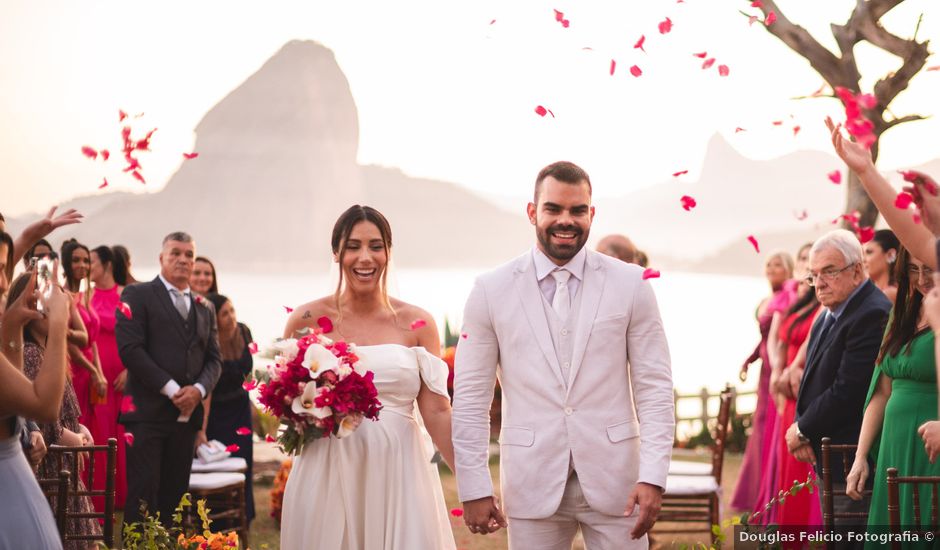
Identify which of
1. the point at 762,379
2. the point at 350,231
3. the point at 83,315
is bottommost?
the point at 762,379

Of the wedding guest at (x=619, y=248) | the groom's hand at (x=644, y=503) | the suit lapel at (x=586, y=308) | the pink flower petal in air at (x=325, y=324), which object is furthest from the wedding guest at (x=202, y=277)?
the groom's hand at (x=644, y=503)

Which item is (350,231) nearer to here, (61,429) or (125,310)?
(61,429)

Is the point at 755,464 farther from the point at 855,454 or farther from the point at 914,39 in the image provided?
the point at 855,454

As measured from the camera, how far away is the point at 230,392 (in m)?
7.57

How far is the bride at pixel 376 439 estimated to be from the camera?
4.00 m

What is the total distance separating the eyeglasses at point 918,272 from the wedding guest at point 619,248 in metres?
2.76

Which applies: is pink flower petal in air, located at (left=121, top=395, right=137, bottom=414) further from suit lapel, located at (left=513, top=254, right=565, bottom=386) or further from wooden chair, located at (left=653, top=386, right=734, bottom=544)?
suit lapel, located at (left=513, top=254, right=565, bottom=386)

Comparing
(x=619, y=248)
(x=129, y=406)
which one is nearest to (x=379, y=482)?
(x=129, y=406)

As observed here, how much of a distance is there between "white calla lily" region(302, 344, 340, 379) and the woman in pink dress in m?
4.65

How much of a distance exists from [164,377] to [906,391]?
4154mm

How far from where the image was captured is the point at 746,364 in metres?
8.02

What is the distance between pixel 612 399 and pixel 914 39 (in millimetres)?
6013

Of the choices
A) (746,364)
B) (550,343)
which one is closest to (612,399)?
(550,343)

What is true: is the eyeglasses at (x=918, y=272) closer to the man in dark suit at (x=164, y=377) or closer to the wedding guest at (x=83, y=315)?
the man in dark suit at (x=164, y=377)
